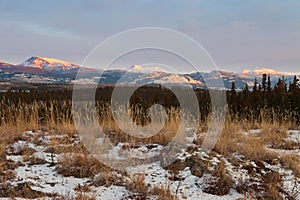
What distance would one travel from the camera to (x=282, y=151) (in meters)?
6.16

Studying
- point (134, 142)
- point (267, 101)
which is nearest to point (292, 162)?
point (134, 142)

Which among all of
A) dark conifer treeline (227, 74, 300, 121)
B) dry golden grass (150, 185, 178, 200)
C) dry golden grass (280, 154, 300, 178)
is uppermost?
dark conifer treeline (227, 74, 300, 121)

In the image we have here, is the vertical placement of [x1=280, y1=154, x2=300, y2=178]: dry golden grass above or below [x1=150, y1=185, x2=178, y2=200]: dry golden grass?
above

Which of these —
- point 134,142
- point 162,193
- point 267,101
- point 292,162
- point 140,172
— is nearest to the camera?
point 162,193

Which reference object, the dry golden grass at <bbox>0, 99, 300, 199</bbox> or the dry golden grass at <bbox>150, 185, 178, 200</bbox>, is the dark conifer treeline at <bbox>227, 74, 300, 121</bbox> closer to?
the dry golden grass at <bbox>0, 99, 300, 199</bbox>

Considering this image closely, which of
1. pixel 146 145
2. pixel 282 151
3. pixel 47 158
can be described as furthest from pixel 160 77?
pixel 47 158

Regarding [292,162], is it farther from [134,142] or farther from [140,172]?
[134,142]

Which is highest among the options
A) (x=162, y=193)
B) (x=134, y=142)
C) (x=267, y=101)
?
(x=267, y=101)

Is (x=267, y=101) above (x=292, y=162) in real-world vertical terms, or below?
above

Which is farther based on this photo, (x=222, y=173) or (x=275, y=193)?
(x=222, y=173)

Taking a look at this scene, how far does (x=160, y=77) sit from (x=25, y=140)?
16.4 ft

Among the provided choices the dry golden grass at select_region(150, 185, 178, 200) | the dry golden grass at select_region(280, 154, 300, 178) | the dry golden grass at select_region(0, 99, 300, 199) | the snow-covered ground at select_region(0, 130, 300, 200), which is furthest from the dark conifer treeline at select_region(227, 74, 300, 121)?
the dry golden grass at select_region(150, 185, 178, 200)

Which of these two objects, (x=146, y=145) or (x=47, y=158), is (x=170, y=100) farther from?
(x=47, y=158)

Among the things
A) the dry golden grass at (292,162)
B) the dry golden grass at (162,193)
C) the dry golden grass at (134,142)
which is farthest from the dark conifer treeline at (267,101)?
the dry golden grass at (162,193)
